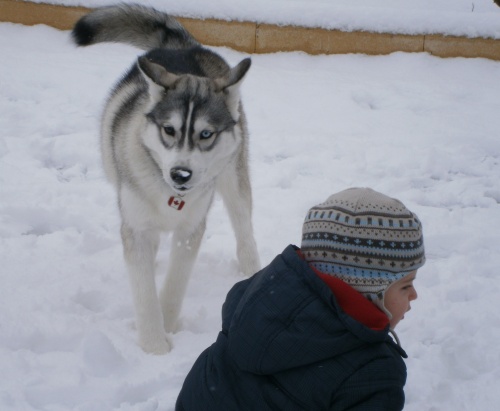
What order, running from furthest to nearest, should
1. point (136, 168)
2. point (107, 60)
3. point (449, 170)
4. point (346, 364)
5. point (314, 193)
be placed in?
point (107, 60)
point (449, 170)
point (314, 193)
point (136, 168)
point (346, 364)

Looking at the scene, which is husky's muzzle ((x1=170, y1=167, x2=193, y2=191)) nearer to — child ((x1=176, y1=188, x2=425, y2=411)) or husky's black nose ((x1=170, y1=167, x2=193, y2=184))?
husky's black nose ((x1=170, y1=167, x2=193, y2=184))

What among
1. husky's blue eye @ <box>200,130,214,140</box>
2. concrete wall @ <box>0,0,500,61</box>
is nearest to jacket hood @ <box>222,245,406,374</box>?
husky's blue eye @ <box>200,130,214,140</box>

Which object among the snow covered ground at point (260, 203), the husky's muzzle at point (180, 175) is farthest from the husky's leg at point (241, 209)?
the husky's muzzle at point (180, 175)

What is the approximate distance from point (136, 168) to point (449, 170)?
321 cm

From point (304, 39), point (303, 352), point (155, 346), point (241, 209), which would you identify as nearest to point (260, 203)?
point (241, 209)

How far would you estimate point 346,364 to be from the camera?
164cm

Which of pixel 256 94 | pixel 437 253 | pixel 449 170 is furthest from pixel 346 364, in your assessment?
pixel 256 94

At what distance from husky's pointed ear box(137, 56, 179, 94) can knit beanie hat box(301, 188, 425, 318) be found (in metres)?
1.53

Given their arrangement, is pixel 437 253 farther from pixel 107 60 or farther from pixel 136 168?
pixel 107 60

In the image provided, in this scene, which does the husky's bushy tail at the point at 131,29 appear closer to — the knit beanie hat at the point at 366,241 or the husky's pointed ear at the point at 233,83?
the husky's pointed ear at the point at 233,83

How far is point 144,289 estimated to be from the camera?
3.21m

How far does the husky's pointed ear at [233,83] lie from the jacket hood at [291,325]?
1650mm

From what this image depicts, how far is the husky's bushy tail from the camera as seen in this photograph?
13.1ft

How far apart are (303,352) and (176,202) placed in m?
1.69
